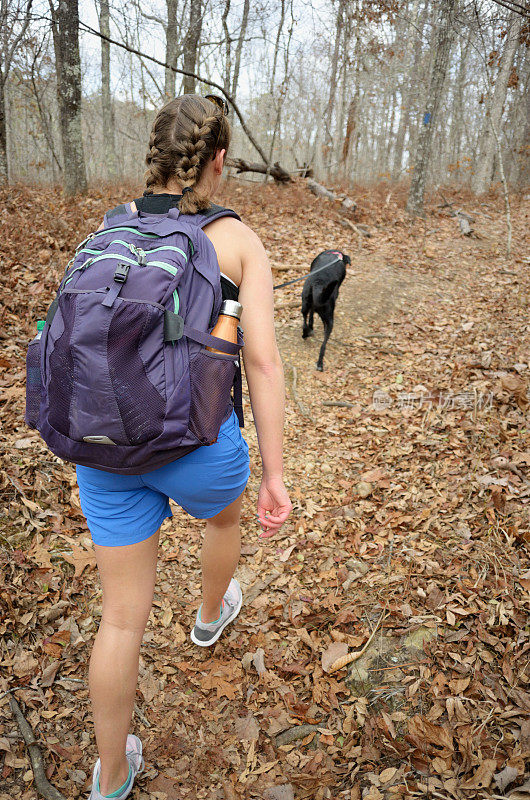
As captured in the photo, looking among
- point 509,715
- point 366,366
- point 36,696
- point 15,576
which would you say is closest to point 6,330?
point 15,576

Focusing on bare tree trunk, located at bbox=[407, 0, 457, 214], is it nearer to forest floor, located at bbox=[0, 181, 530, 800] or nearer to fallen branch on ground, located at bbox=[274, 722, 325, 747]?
forest floor, located at bbox=[0, 181, 530, 800]

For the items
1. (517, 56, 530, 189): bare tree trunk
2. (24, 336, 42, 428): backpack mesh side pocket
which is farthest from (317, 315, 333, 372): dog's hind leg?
(517, 56, 530, 189): bare tree trunk

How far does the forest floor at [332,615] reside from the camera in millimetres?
1959

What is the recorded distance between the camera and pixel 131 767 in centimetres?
182

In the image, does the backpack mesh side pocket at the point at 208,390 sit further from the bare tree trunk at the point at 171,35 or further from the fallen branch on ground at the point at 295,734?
the bare tree trunk at the point at 171,35

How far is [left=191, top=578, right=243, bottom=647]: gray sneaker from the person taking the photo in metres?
2.50

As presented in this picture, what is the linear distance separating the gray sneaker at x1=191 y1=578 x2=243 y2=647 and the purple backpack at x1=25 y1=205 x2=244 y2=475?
160 centimetres

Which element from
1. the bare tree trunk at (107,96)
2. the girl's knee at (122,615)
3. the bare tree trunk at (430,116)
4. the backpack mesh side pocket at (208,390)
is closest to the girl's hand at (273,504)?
the backpack mesh side pocket at (208,390)

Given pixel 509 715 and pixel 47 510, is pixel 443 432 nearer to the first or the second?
pixel 509 715

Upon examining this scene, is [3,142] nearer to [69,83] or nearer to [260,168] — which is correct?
[69,83]

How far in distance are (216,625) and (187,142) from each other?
237cm

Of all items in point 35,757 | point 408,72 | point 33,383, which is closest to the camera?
point 33,383

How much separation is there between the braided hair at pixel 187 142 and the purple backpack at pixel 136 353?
0.19 meters

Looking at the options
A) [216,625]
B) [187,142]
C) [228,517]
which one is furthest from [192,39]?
[216,625]
